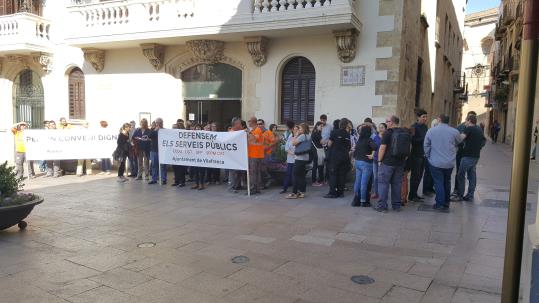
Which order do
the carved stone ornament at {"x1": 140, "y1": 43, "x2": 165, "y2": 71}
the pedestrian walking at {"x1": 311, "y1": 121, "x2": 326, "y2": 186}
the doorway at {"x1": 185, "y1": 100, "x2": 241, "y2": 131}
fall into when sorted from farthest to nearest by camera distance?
1. the doorway at {"x1": 185, "y1": 100, "x2": 241, "y2": 131}
2. the carved stone ornament at {"x1": 140, "y1": 43, "x2": 165, "y2": 71}
3. the pedestrian walking at {"x1": 311, "y1": 121, "x2": 326, "y2": 186}

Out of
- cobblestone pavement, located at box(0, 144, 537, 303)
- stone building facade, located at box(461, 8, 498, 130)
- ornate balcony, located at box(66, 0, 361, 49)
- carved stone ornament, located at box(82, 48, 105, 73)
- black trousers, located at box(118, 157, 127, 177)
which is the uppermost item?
stone building facade, located at box(461, 8, 498, 130)

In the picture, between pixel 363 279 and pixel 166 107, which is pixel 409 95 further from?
pixel 363 279

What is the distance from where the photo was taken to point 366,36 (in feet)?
35.5

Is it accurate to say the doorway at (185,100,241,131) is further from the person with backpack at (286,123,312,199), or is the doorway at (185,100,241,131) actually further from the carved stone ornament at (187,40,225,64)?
the person with backpack at (286,123,312,199)

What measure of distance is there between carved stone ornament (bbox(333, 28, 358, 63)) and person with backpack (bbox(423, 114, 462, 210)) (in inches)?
145

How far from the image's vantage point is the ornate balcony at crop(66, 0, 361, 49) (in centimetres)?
1030

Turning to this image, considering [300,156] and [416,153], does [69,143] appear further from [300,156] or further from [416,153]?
[416,153]

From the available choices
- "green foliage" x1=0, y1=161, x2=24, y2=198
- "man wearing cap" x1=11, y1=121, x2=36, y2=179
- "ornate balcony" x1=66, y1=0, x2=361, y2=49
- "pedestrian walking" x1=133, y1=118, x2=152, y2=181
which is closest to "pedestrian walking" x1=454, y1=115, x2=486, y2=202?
"ornate balcony" x1=66, y1=0, x2=361, y2=49

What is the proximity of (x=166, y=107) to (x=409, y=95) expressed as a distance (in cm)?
781

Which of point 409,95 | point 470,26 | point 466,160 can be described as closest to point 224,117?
point 409,95

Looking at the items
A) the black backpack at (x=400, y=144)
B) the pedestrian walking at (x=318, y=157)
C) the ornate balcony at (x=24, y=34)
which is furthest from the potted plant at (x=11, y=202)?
the ornate balcony at (x=24, y=34)

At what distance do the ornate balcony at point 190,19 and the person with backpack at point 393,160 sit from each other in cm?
373

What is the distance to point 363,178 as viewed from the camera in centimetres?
818

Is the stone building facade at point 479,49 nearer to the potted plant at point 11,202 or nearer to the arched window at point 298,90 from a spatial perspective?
the arched window at point 298,90
